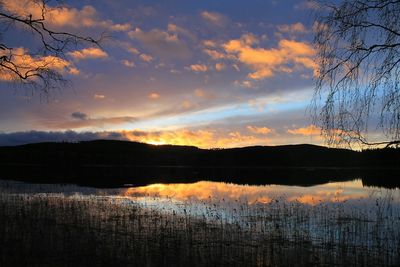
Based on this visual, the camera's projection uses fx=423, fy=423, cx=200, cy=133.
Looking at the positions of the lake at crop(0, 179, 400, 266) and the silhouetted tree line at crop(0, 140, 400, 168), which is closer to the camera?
the lake at crop(0, 179, 400, 266)

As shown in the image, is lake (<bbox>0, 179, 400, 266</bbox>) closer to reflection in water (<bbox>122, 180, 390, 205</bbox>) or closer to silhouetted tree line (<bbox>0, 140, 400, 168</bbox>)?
reflection in water (<bbox>122, 180, 390, 205</bbox>)

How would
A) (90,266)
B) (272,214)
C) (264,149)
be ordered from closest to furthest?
(90,266) < (272,214) < (264,149)

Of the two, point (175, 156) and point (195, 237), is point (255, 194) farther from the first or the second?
point (175, 156)

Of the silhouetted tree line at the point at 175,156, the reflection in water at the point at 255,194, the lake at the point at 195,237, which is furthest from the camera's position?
the silhouetted tree line at the point at 175,156

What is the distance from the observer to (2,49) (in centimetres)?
1220

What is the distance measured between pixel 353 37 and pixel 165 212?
57.0ft

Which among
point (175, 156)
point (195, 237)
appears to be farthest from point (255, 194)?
point (175, 156)

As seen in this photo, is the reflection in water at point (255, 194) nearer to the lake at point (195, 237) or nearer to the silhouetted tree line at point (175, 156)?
the lake at point (195, 237)

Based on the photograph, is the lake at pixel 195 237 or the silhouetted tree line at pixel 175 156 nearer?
the lake at pixel 195 237

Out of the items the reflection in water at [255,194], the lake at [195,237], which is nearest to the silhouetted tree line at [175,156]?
the reflection in water at [255,194]

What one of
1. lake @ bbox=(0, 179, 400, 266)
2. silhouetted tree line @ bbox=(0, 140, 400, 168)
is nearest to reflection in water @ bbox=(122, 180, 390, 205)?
lake @ bbox=(0, 179, 400, 266)

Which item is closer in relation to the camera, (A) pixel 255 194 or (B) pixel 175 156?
(A) pixel 255 194

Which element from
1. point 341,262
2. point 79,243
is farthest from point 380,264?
point 79,243

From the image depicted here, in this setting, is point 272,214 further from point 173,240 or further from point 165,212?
point 173,240
